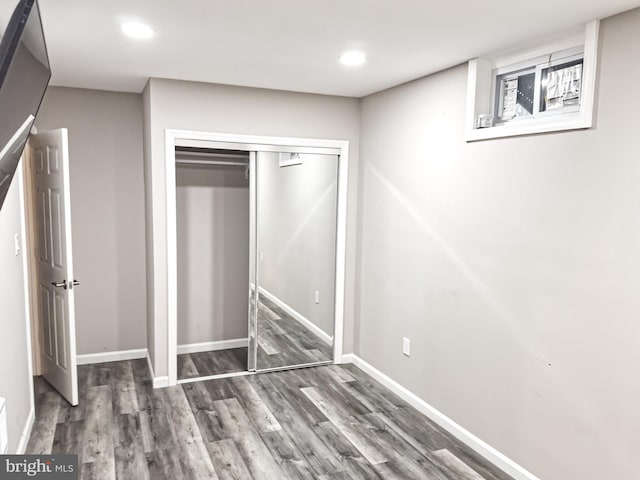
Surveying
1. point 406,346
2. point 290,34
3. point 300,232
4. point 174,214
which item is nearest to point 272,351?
point 300,232

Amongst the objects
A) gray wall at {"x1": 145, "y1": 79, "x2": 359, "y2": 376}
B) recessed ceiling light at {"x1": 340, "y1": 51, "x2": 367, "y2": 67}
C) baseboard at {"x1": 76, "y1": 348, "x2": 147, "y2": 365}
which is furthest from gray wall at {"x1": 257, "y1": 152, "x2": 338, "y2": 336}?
baseboard at {"x1": 76, "y1": 348, "x2": 147, "y2": 365}

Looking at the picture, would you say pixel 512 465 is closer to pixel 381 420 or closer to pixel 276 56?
pixel 381 420

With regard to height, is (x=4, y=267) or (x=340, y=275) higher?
(x=4, y=267)

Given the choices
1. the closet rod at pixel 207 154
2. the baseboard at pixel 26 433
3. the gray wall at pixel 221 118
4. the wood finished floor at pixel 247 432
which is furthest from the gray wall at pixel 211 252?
the baseboard at pixel 26 433

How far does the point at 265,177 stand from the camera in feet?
13.0

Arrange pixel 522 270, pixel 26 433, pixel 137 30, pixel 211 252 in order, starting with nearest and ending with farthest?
pixel 137 30 < pixel 522 270 < pixel 26 433 < pixel 211 252

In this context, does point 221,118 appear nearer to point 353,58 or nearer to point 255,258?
point 255,258

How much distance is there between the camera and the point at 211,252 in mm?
4562

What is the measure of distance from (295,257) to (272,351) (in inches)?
33.2

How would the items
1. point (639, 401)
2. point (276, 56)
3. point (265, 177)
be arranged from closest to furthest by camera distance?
point (639, 401) → point (276, 56) → point (265, 177)

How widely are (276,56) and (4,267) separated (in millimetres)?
1894

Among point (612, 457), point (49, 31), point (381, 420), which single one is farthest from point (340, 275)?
point (49, 31)

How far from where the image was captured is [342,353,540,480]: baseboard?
2.70 m

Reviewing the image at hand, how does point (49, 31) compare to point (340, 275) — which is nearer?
point (49, 31)
